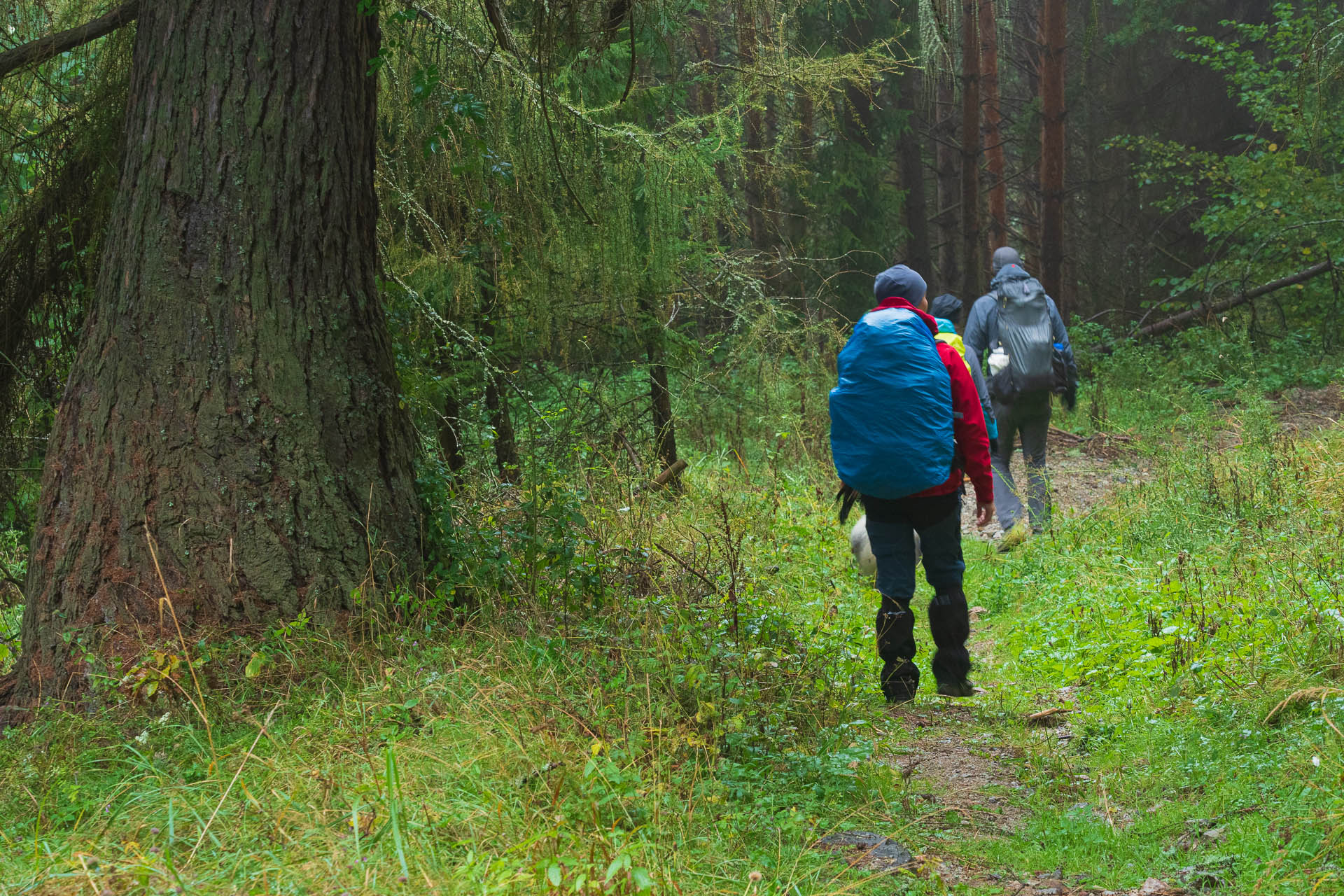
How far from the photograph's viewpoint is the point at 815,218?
692 inches

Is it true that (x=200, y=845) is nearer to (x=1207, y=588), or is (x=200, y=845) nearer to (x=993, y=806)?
(x=993, y=806)

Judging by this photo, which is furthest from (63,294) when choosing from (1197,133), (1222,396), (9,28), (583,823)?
(1197,133)

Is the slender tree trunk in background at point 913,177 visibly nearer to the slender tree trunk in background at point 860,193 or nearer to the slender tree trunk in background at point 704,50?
the slender tree trunk in background at point 860,193

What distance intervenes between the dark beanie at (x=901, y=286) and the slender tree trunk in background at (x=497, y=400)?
2798mm

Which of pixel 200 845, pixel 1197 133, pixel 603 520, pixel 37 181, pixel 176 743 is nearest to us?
pixel 200 845

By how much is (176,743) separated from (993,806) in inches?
110

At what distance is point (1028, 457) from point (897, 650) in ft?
12.9

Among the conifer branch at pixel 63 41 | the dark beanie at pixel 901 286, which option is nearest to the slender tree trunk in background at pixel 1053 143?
the dark beanie at pixel 901 286

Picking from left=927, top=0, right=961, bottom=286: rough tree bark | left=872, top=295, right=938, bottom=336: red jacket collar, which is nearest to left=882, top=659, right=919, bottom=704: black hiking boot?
left=872, top=295, right=938, bottom=336: red jacket collar

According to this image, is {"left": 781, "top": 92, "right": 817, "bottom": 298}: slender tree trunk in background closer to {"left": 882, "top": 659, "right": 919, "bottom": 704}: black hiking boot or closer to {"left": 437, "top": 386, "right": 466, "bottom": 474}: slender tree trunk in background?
{"left": 437, "top": 386, "right": 466, "bottom": 474}: slender tree trunk in background

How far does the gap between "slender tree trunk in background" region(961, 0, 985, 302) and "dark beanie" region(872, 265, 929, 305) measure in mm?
13353

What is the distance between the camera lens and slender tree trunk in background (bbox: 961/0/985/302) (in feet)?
55.9

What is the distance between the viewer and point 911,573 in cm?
469

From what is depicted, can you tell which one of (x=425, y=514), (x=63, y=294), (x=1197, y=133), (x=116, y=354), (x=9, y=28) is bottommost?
(x=425, y=514)
